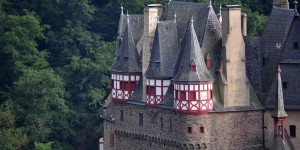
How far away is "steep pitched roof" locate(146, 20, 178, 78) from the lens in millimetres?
106062

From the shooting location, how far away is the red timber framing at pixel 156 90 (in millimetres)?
106188

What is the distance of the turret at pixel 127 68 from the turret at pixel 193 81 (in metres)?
7.36

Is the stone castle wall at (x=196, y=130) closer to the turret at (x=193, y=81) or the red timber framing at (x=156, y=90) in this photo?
the red timber framing at (x=156, y=90)

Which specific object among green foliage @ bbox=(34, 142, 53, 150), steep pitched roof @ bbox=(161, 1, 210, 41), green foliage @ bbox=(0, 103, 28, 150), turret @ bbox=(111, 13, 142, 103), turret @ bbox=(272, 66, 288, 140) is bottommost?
green foliage @ bbox=(34, 142, 53, 150)

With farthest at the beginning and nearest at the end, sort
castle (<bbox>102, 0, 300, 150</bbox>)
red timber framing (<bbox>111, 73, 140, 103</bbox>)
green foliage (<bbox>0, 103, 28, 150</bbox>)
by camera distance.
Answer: green foliage (<bbox>0, 103, 28, 150</bbox>), red timber framing (<bbox>111, 73, 140, 103</bbox>), castle (<bbox>102, 0, 300, 150</bbox>)

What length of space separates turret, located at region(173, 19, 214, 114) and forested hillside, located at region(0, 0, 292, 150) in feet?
67.7

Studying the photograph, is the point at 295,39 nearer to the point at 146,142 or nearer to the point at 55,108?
the point at 146,142

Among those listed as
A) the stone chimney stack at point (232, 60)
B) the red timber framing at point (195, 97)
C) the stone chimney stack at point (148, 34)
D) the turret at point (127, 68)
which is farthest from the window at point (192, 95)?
the turret at point (127, 68)

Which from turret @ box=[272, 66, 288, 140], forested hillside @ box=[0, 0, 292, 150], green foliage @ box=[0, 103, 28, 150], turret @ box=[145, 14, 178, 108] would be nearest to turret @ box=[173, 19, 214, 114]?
turret @ box=[145, 14, 178, 108]

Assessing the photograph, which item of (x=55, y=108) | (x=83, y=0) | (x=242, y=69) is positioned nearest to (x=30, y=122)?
(x=55, y=108)

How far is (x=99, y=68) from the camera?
130125 mm

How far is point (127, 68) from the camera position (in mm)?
110500

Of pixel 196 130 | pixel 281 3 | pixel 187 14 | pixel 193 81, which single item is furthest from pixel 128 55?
pixel 281 3

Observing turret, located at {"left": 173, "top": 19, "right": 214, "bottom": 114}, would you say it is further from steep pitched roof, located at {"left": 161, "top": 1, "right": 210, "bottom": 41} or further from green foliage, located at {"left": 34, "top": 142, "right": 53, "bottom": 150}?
green foliage, located at {"left": 34, "top": 142, "right": 53, "bottom": 150}
